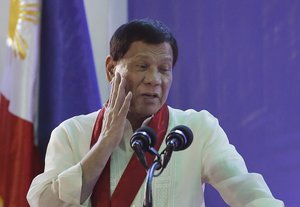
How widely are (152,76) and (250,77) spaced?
0.90m

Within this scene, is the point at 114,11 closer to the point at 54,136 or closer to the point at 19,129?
the point at 19,129

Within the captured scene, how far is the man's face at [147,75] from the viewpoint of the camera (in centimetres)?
153

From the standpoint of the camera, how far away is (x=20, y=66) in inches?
94.3

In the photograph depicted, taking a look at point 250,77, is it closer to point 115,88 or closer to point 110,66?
point 110,66

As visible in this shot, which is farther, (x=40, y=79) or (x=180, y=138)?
(x=40, y=79)

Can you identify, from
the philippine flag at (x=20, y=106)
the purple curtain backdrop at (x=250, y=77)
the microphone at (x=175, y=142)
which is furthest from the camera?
the philippine flag at (x=20, y=106)

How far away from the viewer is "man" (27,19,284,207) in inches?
57.8

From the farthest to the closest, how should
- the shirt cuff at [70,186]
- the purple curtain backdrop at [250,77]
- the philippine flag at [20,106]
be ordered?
the philippine flag at [20,106], the purple curtain backdrop at [250,77], the shirt cuff at [70,186]

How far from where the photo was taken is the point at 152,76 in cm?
153

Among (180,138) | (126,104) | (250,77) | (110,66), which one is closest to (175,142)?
(180,138)

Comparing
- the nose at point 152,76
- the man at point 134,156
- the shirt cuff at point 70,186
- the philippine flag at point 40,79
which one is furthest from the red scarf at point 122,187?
the philippine flag at point 40,79

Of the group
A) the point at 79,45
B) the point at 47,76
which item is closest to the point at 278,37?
the point at 79,45

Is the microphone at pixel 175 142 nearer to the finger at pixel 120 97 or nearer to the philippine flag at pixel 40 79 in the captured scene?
the finger at pixel 120 97

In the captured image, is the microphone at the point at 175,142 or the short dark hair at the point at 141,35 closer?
the microphone at the point at 175,142
